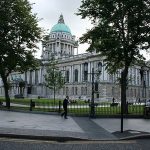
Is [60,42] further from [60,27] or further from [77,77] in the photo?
[77,77]

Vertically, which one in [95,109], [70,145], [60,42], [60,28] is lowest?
[70,145]

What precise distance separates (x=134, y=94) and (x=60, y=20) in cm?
6484

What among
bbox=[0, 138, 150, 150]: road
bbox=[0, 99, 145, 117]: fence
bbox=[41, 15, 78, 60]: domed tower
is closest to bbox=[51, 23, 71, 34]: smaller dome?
bbox=[41, 15, 78, 60]: domed tower

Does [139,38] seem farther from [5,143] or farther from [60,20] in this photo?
[60,20]

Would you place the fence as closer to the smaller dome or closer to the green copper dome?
the smaller dome

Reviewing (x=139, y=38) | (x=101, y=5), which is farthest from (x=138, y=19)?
(x=101, y=5)

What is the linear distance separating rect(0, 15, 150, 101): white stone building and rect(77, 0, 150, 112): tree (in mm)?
58084

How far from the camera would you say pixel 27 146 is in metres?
13.3

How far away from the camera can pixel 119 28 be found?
107 ft

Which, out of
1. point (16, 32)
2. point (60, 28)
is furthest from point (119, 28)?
point (60, 28)

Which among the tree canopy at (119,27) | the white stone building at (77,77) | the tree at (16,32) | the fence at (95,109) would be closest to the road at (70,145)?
the fence at (95,109)

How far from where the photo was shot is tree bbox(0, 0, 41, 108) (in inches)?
1555

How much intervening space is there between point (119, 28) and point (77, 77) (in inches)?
4338

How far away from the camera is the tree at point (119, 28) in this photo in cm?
3081
